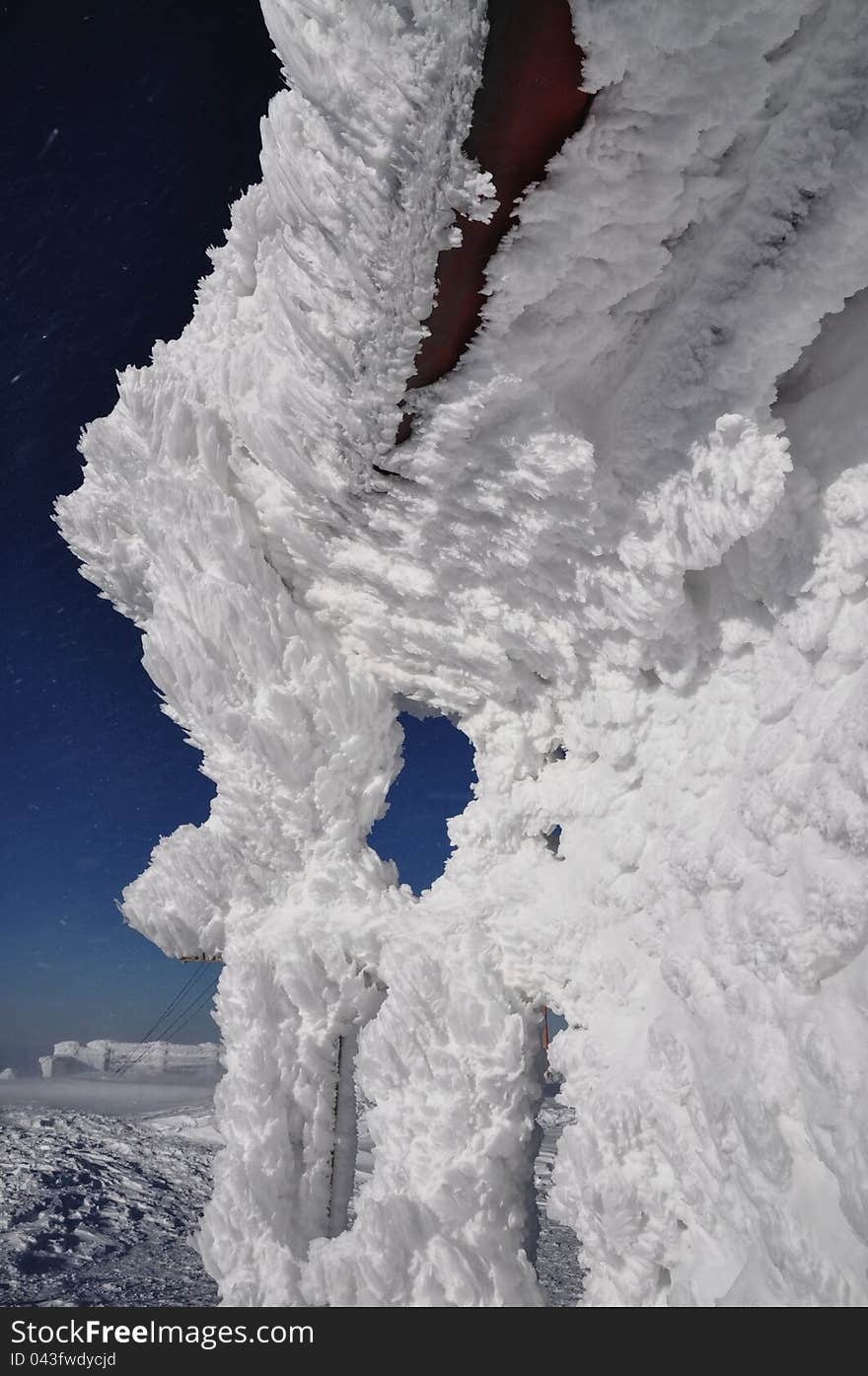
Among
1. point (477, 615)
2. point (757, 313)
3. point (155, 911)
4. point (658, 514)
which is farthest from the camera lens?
point (155, 911)

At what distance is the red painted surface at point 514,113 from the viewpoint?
1.77m

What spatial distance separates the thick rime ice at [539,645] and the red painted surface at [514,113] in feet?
0.20

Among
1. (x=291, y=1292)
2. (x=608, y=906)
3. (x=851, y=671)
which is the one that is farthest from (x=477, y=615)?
(x=291, y=1292)

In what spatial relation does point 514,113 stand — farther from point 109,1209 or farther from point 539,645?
point 109,1209

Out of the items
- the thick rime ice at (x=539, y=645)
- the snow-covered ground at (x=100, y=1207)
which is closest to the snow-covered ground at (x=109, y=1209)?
the snow-covered ground at (x=100, y=1207)

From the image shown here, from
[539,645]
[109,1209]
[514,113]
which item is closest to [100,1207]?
[109,1209]

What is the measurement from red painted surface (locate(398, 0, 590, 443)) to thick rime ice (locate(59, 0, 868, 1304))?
6 centimetres

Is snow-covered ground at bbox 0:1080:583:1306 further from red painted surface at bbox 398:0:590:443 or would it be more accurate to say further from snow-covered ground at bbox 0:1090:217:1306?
red painted surface at bbox 398:0:590:443

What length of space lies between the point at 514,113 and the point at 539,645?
238 cm

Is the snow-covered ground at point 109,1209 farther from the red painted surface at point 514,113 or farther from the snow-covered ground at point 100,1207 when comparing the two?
the red painted surface at point 514,113

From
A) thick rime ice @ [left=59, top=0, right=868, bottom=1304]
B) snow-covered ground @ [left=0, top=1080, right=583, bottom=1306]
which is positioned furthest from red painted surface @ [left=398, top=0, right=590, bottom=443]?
snow-covered ground @ [left=0, top=1080, right=583, bottom=1306]

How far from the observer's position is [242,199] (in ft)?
13.9

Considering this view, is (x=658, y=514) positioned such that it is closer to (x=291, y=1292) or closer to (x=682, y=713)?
(x=682, y=713)

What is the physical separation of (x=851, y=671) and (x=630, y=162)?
1.68m
